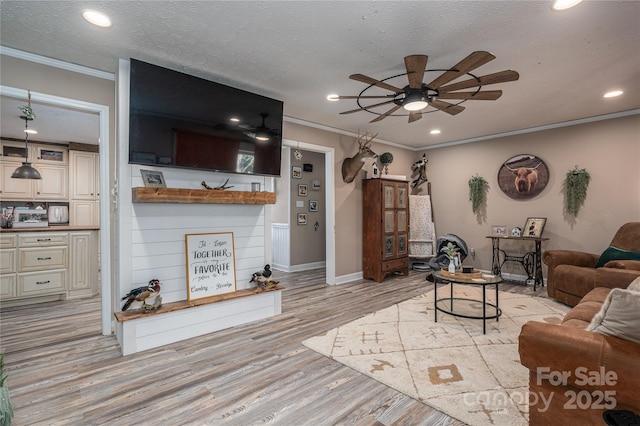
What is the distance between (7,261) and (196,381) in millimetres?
3595

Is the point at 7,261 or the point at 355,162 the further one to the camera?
the point at 355,162

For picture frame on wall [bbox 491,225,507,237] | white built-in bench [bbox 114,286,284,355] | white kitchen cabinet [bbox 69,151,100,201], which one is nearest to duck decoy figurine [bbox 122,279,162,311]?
white built-in bench [bbox 114,286,284,355]

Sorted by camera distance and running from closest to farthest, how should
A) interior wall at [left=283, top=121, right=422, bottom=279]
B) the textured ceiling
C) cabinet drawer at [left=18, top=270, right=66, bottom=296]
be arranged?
the textured ceiling
cabinet drawer at [left=18, top=270, right=66, bottom=296]
interior wall at [left=283, top=121, right=422, bottom=279]

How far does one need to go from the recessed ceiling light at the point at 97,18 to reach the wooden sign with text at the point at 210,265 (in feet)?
6.02

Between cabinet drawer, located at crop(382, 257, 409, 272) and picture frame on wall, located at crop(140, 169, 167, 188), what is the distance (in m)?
3.68

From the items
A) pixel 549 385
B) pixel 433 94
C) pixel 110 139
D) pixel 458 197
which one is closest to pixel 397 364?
pixel 549 385

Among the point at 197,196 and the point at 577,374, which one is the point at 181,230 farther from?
the point at 577,374

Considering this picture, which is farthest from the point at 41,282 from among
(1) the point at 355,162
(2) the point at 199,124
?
(1) the point at 355,162

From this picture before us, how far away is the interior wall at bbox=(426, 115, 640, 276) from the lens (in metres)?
4.32

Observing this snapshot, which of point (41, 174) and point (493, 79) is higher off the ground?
point (493, 79)

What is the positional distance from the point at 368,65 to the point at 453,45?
732 millimetres

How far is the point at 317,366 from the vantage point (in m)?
2.42

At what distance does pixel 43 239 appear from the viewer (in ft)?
13.4

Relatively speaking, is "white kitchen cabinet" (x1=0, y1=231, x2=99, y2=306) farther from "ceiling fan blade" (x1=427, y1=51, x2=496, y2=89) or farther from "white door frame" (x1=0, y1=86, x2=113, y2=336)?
"ceiling fan blade" (x1=427, y1=51, x2=496, y2=89)
